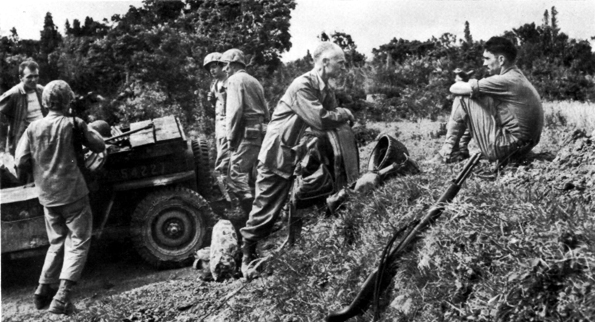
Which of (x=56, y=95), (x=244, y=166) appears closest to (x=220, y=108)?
(x=244, y=166)

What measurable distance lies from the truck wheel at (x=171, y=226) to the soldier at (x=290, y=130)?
1.95 meters

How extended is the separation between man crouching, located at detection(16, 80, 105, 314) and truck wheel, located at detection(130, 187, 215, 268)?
103cm

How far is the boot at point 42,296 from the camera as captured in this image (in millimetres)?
7562

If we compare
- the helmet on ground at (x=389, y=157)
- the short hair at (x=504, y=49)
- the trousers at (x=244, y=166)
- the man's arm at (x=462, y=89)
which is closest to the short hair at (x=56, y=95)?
the trousers at (x=244, y=166)

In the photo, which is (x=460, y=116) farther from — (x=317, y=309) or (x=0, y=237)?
(x=0, y=237)

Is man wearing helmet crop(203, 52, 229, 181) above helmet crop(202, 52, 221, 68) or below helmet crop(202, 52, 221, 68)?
below

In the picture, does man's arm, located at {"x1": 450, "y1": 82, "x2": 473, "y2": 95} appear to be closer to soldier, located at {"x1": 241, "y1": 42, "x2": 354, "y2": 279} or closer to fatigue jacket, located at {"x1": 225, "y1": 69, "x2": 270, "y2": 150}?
soldier, located at {"x1": 241, "y1": 42, "x2": 354, "y2": 279}

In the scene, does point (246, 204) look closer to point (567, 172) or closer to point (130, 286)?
point (130, 286)

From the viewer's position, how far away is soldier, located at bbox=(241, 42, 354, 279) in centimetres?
686

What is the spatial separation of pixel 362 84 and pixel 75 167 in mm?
5535

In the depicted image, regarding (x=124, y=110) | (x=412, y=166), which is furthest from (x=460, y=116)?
(x=124, y=110)

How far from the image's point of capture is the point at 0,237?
8000 millimetres

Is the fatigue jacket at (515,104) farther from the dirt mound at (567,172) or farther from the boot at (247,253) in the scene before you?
the boot at (247,253)

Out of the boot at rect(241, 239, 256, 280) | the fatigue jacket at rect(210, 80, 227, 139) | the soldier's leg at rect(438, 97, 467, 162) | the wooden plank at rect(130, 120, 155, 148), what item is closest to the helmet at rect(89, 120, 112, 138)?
the wooden plank at rect(130, 120, 155, 148)
